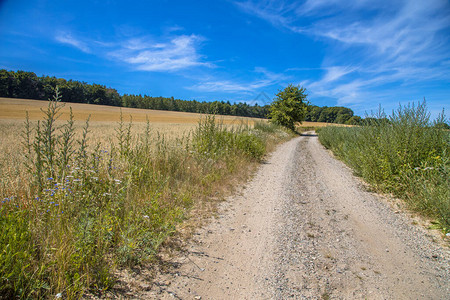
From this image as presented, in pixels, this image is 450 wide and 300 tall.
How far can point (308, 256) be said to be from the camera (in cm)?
304

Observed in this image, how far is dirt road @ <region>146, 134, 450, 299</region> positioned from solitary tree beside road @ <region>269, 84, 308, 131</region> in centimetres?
2900

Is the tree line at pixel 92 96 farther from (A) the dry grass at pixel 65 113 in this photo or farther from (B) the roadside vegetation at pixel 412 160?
(B) the roadside vegetation at pixel 412 160

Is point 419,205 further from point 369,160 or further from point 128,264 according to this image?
point 128,264

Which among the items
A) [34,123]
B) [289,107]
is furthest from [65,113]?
[289,107]

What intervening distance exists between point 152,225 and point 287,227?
240cm

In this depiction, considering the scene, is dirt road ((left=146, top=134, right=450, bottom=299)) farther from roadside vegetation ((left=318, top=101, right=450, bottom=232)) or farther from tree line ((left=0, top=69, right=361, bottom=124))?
tree line ((left=0, top=69, right=361, bottom=124))

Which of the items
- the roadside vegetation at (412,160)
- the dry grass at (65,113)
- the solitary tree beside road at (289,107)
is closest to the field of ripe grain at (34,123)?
the dry grass at (65,113)

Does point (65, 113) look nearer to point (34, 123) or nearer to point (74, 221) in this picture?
point (34, 123)

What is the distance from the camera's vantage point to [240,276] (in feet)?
8.52

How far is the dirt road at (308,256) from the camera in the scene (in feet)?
7.87

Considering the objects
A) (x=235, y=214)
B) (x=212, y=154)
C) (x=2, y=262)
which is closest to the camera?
(x=2, y=262)

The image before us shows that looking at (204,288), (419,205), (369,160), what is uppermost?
(369,160)

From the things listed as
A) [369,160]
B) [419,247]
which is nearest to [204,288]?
[419,247]

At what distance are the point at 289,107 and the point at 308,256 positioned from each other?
3268 centimetres
